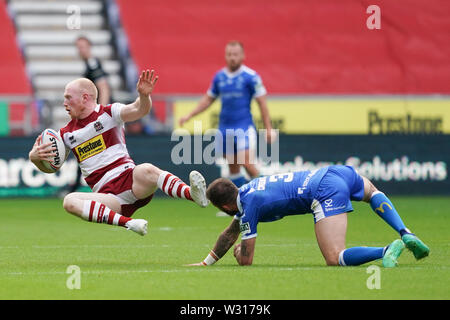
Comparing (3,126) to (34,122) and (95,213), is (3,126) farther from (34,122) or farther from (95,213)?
(95,213)

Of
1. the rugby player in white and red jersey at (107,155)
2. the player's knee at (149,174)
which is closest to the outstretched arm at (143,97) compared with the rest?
the rugby player in white and red jersey at (107,155)

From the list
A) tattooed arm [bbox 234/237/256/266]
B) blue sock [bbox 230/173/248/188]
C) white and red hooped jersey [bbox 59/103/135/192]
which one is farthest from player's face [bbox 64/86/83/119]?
blue sock [bbox 230/173/248/188]

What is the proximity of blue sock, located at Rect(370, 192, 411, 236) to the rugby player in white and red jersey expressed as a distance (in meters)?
1.60

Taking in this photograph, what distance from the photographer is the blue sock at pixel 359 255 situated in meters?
7.31

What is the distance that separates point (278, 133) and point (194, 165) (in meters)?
1.58

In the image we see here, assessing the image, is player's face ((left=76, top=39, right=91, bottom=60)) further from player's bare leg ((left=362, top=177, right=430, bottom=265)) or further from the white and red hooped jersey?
→ player's bare leg ((left=362, top=177, right=430, bottom=265))

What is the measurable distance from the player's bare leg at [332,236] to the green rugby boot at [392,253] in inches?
15.1

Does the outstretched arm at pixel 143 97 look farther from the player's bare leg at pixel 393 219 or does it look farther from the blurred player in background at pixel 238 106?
the blurred player in background at pixel 238 106

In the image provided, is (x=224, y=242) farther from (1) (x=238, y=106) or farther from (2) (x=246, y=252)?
(1) (x=238, y=106)

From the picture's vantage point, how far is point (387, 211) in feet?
25.6

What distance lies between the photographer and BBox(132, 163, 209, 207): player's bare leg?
8.17m

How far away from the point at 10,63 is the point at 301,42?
664 centimetres

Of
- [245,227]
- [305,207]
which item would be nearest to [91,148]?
[245,227]

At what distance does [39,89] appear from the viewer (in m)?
21.3
